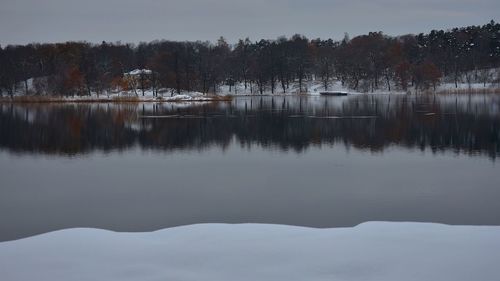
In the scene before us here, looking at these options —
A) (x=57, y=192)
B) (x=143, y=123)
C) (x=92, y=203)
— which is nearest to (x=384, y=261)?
(x=92, y=203)

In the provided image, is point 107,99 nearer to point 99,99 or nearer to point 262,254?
Result: point 99,99

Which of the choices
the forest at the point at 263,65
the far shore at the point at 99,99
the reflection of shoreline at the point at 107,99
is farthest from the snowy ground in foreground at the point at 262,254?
the forest at the point at 263,65

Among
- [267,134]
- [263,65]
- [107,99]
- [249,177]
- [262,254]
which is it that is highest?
[263,65]

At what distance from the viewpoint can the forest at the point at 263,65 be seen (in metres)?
84.1

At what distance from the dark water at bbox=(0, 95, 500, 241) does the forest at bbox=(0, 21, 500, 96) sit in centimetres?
5611

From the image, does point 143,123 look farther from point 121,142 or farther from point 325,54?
point 325,54

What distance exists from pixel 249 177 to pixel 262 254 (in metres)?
7.85

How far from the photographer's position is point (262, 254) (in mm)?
7652

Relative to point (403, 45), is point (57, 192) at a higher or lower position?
lower

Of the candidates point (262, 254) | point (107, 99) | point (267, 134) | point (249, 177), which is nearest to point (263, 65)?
point (107, 99)

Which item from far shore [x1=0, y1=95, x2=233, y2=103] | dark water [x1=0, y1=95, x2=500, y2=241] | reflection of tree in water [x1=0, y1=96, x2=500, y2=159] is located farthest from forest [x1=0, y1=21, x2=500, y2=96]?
dark water [x1=0, y1=95, x2=500, y2=241]

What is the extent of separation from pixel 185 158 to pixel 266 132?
8.91 meters

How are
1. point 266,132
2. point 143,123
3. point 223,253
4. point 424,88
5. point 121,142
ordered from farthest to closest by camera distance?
point 424,88 → point 143,123 → point 266,132 → point 121,142 → point 223,253

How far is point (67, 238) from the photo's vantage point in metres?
8.64
